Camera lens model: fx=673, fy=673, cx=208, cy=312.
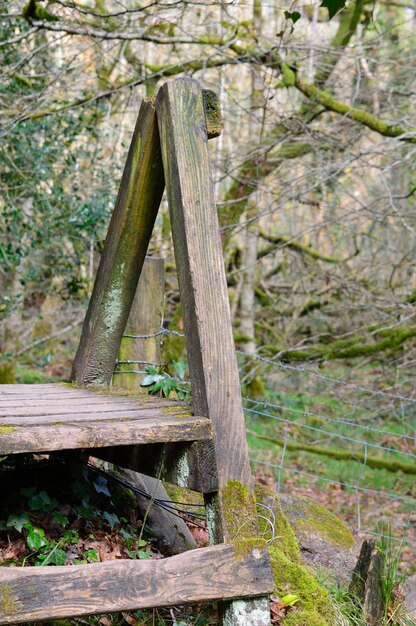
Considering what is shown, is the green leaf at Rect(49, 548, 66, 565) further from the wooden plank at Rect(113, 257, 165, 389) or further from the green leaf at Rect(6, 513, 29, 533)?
the wooden plank at Rect(113, 257, 165, 389)

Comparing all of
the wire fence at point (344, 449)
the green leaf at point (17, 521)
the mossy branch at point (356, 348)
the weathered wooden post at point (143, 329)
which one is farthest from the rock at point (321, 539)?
the mossy branch at point (356, 348)

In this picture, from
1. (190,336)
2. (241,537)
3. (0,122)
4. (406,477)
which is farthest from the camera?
(406,477)

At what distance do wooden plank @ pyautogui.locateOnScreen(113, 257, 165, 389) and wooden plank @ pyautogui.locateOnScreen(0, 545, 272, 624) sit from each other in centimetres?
194

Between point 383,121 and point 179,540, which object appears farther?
point 383,121

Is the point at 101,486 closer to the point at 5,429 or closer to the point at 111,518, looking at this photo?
the point at 111,518

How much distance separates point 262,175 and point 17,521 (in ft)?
19.7

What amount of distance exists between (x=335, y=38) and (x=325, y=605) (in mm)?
6596

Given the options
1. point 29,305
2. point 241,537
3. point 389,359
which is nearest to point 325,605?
point 241,537

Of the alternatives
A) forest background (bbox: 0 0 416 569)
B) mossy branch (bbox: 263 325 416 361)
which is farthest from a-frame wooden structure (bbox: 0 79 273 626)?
mossy branch (bbox: 263 325 416 361)

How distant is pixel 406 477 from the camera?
798 cm

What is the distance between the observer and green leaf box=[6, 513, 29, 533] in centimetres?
265

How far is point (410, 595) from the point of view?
3.18 meters

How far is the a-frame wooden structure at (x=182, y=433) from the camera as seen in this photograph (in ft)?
6.50

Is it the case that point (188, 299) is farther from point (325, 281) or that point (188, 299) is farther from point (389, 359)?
point (325, 281)
